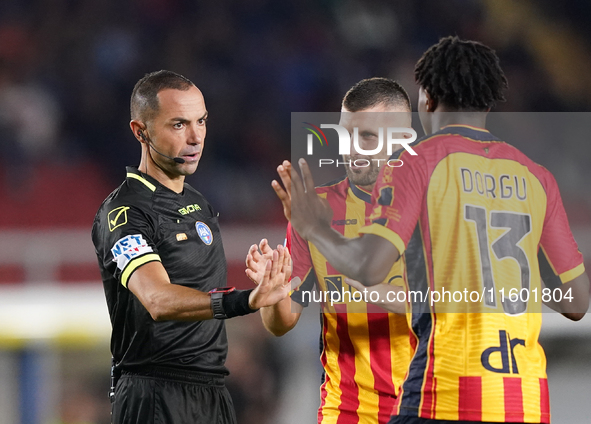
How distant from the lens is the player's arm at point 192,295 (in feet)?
9.53

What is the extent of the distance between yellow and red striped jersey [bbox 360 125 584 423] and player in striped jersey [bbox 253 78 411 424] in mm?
754

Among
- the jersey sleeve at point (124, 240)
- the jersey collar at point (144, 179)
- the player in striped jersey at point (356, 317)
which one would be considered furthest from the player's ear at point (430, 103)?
the jersey collar at point (144, 179)

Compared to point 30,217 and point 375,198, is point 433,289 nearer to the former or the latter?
point 375,198

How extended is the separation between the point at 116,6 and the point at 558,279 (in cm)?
724

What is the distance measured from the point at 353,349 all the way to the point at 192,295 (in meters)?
0.81

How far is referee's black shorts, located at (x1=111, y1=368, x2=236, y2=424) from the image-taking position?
128 inches

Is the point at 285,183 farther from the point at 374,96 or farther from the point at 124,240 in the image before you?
the point at 374,96

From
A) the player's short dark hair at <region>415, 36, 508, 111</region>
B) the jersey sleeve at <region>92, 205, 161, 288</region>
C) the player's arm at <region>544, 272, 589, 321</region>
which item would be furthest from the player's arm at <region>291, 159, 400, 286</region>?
the jersey sleeve at <region>92, 205, 161, 288</region>

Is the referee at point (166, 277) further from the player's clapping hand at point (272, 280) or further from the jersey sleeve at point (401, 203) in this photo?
the jersey sleeve at point (401, 203)

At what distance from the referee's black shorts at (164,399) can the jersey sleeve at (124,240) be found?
470mm

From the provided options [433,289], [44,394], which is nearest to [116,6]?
[44,394]

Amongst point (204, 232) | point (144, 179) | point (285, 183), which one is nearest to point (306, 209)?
point (285, 183)

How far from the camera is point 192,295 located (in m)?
3.01

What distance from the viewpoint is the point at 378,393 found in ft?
10.7
